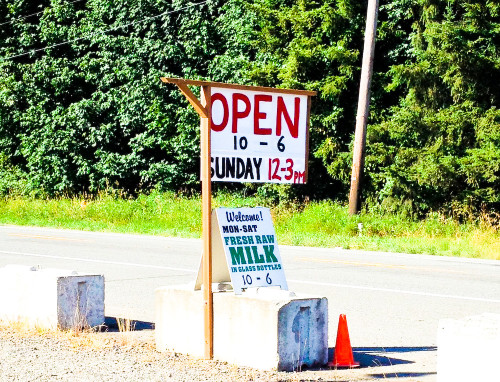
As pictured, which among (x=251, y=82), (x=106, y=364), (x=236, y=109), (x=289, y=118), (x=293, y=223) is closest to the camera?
(x=106, y=364)

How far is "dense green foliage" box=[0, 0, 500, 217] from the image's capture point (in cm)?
2461

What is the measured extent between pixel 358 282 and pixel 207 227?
6.57 meters

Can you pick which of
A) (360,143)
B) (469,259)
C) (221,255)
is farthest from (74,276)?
A: (360,143)

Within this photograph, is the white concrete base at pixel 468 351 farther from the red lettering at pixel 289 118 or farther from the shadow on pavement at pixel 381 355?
the red lettering at pixel 289 118

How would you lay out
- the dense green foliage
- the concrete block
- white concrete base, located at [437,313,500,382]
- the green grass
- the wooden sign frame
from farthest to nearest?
the dense green foliage < the green grass < the concrete block < the wooden sign frame < white concrete base, located at [437,313,500,382]

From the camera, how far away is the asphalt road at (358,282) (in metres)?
9.01

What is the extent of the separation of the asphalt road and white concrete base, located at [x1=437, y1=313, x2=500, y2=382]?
1356mm

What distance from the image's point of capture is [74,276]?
931 cm

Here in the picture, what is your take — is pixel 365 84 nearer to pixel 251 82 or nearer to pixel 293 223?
pixel 293 223

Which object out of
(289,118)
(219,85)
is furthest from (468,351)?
(219,85)

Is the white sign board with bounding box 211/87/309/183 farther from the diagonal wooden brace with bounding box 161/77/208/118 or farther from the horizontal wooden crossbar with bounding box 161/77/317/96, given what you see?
the diagonal wooden brace with bounding box 161/77/208/118

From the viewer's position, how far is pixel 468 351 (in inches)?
236

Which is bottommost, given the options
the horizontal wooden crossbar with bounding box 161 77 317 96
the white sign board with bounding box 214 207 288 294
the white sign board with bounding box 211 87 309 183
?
the white sign board with bounding box 214 207 288 294

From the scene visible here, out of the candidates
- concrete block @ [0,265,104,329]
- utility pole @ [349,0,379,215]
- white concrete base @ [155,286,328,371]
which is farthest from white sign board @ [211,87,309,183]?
utility pole @ [349,0,379,215]
